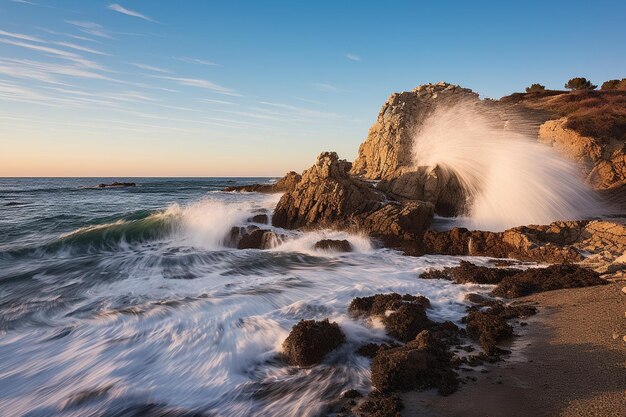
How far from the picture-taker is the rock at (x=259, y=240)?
15.0 meters

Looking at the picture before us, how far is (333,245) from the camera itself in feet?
44.3

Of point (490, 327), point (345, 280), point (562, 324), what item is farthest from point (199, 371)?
point (562, 324)

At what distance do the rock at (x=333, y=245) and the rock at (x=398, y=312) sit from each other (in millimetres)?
5813

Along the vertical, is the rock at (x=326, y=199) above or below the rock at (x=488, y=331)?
above

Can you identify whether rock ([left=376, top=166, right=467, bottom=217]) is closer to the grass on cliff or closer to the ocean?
the ocean

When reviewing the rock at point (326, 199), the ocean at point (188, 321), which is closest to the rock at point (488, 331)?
the ocean at point (188, 321)

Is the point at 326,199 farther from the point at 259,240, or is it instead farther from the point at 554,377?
the point at 554,377

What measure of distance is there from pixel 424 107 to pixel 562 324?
2293cm

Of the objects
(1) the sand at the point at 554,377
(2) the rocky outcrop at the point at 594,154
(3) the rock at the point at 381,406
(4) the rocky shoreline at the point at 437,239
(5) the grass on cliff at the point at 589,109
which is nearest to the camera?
(1) the sand at the point at 554,377

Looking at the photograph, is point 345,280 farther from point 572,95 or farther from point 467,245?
point 572,95

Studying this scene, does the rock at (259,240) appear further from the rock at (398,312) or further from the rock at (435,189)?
the rock at (398,312)

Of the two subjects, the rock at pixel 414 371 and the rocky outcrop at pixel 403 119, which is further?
the rocky outcrop at pixel 403 119

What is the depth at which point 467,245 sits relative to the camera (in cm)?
1190

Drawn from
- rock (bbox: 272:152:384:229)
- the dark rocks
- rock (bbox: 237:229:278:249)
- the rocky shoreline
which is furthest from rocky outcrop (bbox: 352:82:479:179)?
the dark rocks
